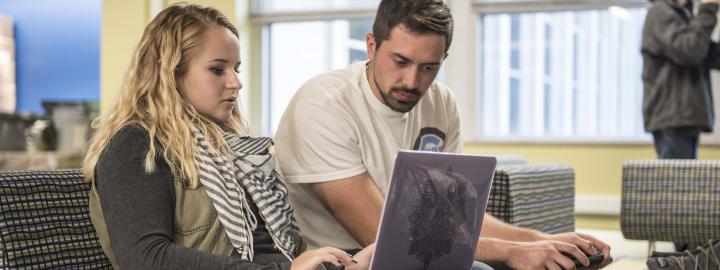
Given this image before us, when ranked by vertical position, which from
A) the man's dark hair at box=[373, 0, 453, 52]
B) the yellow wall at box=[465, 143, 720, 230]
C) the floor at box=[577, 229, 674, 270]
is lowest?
the floor at box=[577, 229, 674, 270]

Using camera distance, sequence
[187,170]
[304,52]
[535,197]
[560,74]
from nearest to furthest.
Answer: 1. [187,170]
2. [535,197]
3. [560,74]
4. [304,52]

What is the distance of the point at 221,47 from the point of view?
62.6 inches

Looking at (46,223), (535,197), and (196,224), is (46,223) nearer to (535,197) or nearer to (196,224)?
(196,224)

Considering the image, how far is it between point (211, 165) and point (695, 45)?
11.6ft

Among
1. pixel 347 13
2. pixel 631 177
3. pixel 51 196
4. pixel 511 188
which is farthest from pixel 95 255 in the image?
pixel 347 13

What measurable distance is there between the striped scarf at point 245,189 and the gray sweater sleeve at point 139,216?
7cm

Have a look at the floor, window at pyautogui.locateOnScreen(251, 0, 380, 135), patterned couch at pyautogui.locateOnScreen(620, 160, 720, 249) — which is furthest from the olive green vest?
window at pyautogui.locateOnScreen(251, 0, 380, 135)

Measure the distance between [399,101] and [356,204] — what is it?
251mm

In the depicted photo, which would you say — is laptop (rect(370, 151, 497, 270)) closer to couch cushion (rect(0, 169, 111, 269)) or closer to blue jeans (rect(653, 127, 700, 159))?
couch cushion (rect(0, 169, 111, 269))

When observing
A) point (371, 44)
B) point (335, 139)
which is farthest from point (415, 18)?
point (335, 139)

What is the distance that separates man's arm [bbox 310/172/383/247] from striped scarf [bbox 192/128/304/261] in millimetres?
181

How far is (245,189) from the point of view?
5.08ft

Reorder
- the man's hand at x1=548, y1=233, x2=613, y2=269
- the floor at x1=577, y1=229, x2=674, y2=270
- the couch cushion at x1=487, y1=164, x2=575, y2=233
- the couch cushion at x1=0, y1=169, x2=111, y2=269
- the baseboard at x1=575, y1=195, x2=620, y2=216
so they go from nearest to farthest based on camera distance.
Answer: the couch cushion at x1=0, y1=169, x2=111, y2=269 → the man's hand at x1=548, y1=233, x2=613, y2=269 → the couch cushion at x1=487, y1=164, x2=575, y2=233 → the floor at x1=577, y1=229, x2=674, y2=270 → the baseboard at x1=575, y1=195, x2=620, y2=216

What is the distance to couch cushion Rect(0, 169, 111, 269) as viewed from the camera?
142cm
